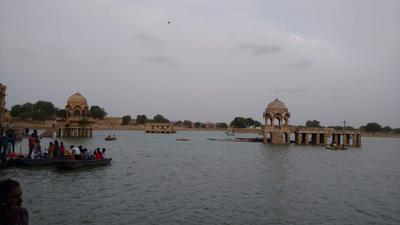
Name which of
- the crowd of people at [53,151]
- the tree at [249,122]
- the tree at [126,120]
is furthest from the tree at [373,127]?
the crowd of people at [53,151]

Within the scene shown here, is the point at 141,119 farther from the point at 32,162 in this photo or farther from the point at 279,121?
the point at 32,162

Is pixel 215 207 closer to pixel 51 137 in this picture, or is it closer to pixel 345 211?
pixel 345 211

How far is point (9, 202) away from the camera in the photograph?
15.8 feet

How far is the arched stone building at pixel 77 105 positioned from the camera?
85.3m

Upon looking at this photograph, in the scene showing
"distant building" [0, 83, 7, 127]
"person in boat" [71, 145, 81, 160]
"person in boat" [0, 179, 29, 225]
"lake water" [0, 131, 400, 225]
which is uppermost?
"distant building" [0, 83, 7, 127]

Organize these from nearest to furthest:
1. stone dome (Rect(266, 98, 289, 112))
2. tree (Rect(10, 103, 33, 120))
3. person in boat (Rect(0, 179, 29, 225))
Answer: person in boat (Rect(0, 179, 29, 225)) < stone dome (Rect(266, 98, 289, 112)) < tree (Rect(10, 103, 33, 120))

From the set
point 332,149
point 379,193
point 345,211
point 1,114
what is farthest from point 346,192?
point 1,114

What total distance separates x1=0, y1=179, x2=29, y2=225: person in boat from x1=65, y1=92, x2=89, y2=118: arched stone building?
8382 centimetres

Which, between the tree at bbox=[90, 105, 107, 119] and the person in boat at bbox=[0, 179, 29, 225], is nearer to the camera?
the person in boat at bbox=[0, 179, 29, 225]

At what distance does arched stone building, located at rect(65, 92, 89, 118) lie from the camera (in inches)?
3359

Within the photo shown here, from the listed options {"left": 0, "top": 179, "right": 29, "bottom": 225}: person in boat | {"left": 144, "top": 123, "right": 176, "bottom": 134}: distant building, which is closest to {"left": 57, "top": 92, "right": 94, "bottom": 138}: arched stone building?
{"left": 144, "top": 123, "right": 176, "bottom": 134}: distant building

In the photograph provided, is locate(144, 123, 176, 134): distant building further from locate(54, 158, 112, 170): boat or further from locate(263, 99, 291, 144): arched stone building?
locate(54, 158, 112, 170): boat

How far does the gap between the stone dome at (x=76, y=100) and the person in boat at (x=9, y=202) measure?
275 feet

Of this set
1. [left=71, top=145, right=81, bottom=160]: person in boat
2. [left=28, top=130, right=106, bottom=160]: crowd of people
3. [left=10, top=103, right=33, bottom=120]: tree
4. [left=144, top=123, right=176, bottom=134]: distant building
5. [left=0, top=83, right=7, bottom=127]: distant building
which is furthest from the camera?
[left=144, top=123, right=176, bottom=134]: distant building
